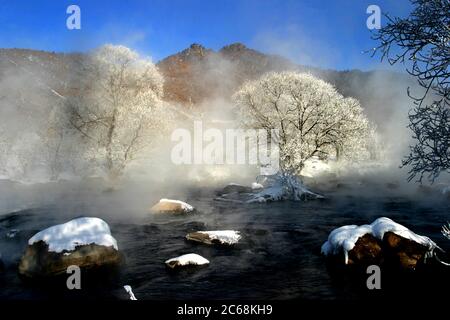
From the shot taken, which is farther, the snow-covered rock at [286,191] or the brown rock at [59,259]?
the snow-covered rock at [286,191]

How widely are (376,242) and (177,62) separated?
18696 cm

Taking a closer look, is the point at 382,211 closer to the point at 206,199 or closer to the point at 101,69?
the point at 206,199

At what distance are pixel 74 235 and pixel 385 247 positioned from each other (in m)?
9.75

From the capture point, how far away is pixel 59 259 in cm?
1175

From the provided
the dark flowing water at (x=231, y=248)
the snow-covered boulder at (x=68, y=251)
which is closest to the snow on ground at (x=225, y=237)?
the dark flowing water at (x=231, y=248)

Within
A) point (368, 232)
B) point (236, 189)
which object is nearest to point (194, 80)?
point (236, 189)

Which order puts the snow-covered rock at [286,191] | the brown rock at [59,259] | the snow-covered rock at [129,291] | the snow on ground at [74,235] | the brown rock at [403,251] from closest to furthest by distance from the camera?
1. the snow-covered rock at [129,291]
2. the brown rock at [59,259]
3. the snow on ground at [74,235]
4. the brown rock at [403,251]
5. the snow-covered rock at [286,191]

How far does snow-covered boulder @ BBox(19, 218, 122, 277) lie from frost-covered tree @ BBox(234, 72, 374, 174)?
19729 millimetres

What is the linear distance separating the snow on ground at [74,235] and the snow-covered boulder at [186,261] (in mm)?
1958

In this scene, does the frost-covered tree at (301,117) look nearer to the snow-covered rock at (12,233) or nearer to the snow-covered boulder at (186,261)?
the snow-covered boulder at (186,261)

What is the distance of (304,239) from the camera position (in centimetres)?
1630

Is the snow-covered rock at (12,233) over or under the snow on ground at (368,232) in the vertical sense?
under

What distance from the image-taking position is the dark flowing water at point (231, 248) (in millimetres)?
10719

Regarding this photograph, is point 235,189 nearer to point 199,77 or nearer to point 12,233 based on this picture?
point 12,233
